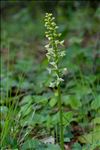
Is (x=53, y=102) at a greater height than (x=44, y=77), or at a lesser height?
lesser

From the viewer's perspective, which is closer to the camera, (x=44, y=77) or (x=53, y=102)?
(x=53, y=102)

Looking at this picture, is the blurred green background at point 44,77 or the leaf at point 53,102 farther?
the leaf at point 53,102

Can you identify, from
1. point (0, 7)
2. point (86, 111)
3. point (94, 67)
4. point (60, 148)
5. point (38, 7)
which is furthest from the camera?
point (0, 7)

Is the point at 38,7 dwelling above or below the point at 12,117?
above

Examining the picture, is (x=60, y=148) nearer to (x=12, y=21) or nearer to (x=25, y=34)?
(x=25, y=34)

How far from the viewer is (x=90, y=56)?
347 cm

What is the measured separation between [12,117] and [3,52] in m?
2.80

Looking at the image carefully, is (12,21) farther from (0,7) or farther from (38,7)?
(38,7)

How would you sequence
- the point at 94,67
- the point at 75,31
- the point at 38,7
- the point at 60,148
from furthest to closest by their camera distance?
the point at 75,31, the point at 38,7, the point at 94,67, the point at 60,148

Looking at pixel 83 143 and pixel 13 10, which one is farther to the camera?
pixel 13 10

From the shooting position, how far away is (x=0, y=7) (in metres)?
5.57

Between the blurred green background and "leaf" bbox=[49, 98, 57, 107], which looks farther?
"leaf" bbox=[49, 98, 57, 107]

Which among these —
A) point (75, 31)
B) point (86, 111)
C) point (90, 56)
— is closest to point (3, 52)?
point (75, 31)

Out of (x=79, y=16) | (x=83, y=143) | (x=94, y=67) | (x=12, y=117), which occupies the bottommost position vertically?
(x=83, y=143)
